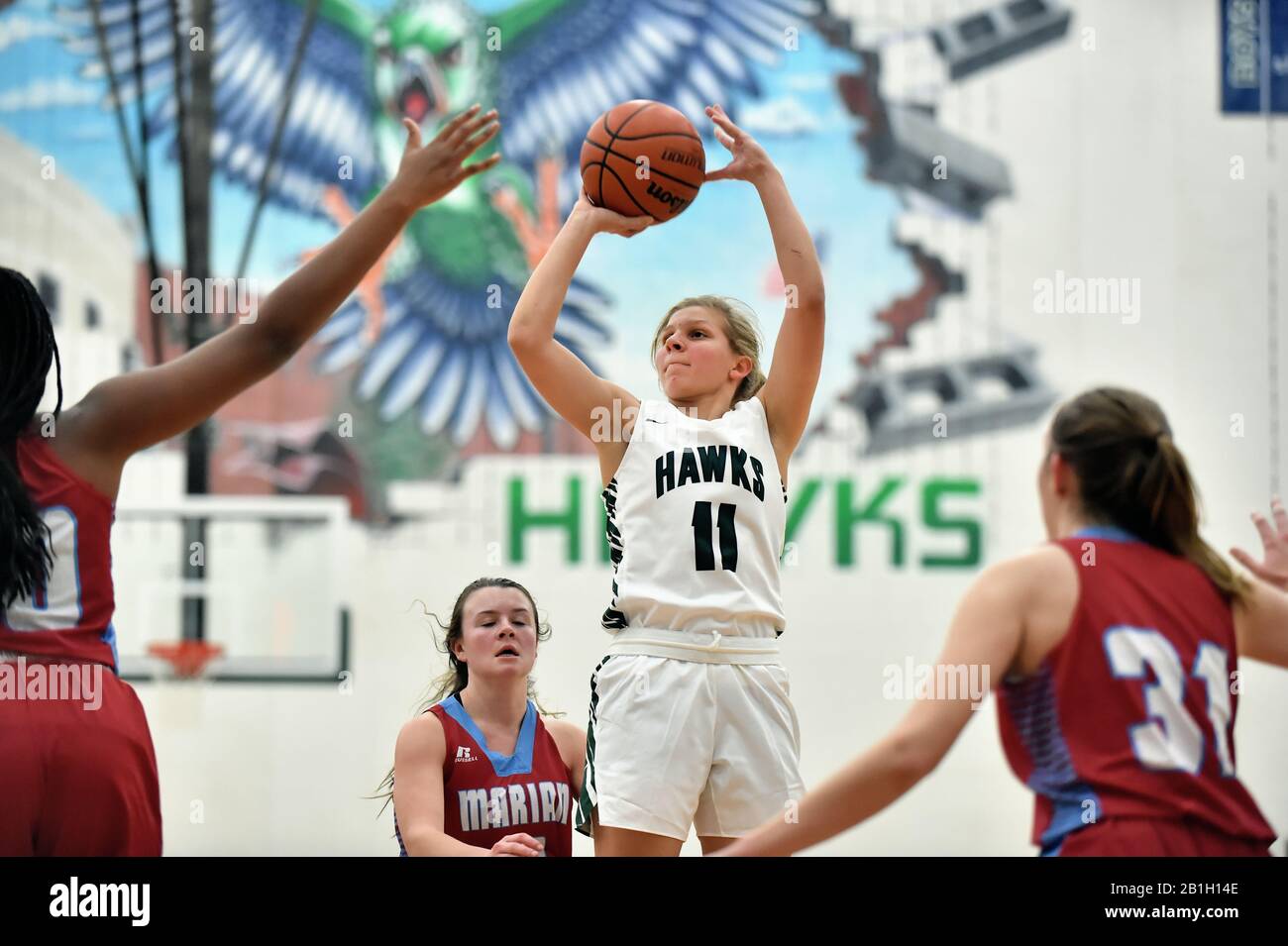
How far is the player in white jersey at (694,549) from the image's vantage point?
3107mm

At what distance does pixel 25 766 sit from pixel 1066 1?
6525 millimetres

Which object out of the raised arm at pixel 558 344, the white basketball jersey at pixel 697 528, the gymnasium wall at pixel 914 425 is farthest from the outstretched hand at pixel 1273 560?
the gymnasium wall at pixel 914 425

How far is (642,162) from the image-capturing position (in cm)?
354

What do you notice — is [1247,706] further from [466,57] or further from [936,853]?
[466,57]

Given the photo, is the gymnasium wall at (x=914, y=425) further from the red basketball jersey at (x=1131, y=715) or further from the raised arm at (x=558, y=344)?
the red basketball jersey at (x=1131, y=715)

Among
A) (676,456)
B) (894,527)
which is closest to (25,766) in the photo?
(676,456)

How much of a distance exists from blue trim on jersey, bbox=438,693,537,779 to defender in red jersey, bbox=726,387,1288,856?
1405mm

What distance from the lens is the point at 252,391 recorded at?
677 centimetres

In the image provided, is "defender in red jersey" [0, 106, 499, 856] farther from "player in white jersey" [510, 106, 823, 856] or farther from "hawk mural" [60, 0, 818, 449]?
"hawk mural" [60, 0, 818, 449]

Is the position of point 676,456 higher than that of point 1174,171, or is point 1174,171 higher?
point 1174,171

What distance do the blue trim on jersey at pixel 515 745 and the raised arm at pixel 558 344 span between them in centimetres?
81

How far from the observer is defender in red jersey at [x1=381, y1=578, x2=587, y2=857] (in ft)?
10.7

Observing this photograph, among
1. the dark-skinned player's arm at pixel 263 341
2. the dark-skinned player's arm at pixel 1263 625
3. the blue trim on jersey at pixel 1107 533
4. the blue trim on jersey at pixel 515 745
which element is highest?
the dark-skinned player's arm at pixel 263 341

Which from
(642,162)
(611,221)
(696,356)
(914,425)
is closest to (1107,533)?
(696,356)
